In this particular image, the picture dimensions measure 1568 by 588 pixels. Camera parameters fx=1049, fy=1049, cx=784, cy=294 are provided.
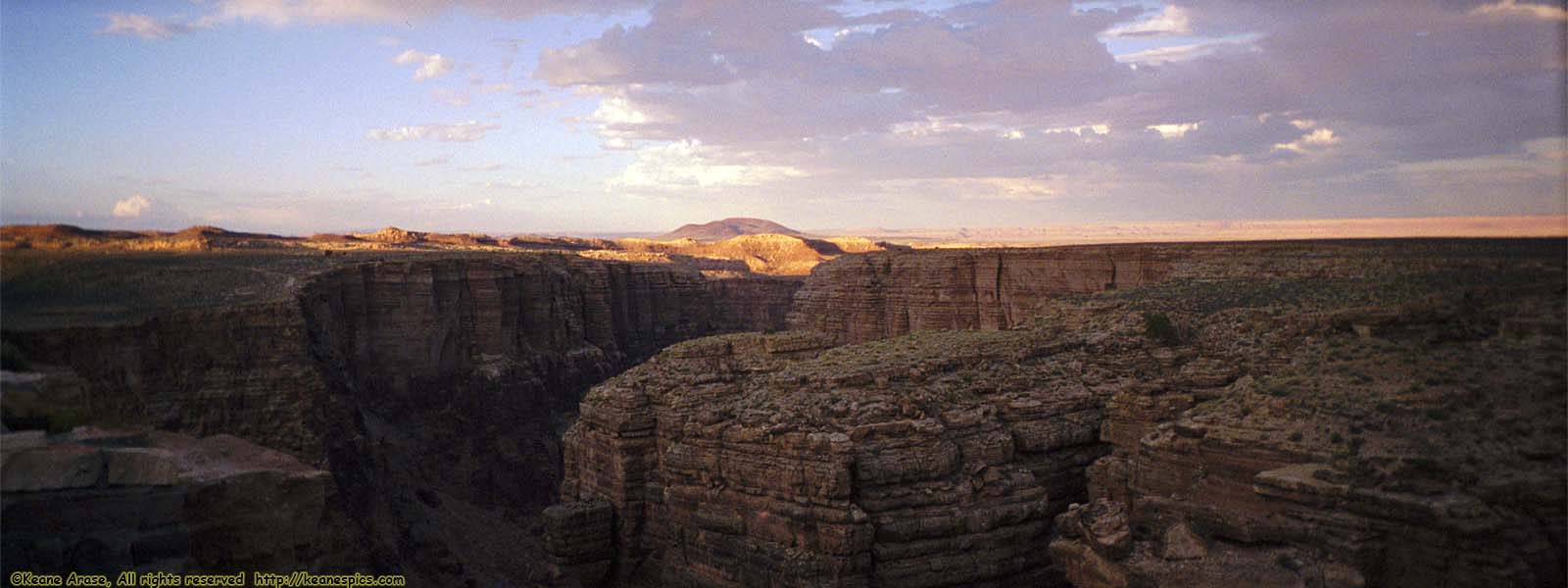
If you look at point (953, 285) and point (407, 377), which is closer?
point (953, 285)

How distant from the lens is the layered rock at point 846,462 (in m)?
18.2

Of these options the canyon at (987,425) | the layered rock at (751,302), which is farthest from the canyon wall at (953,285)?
the layered rock at (751,302)

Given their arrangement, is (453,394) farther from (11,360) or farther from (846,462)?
(11,360)

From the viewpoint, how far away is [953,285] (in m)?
36.5

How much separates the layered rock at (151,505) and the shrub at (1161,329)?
689 inches

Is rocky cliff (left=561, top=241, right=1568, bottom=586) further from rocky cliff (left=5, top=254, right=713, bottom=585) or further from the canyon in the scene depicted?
rocky cliff (left=5, top=254, right=713, bottom=585)

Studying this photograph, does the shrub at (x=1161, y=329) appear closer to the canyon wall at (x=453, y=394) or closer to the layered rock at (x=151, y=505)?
the layered rock at (x=151, y=505)

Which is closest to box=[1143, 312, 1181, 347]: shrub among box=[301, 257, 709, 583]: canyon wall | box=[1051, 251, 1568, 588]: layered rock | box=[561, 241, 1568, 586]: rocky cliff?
box=[561, 241, 1568, 586]: rocky cliff

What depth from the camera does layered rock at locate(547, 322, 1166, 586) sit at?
18156 mm

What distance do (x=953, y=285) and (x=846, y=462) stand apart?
19274 millimetres

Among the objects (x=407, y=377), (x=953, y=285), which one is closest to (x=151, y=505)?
(x=953, y=285)

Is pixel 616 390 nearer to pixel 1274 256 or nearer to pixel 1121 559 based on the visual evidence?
pixel 1121 559

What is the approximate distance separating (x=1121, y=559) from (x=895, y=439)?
4585 mm

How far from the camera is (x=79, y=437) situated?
412 inches
